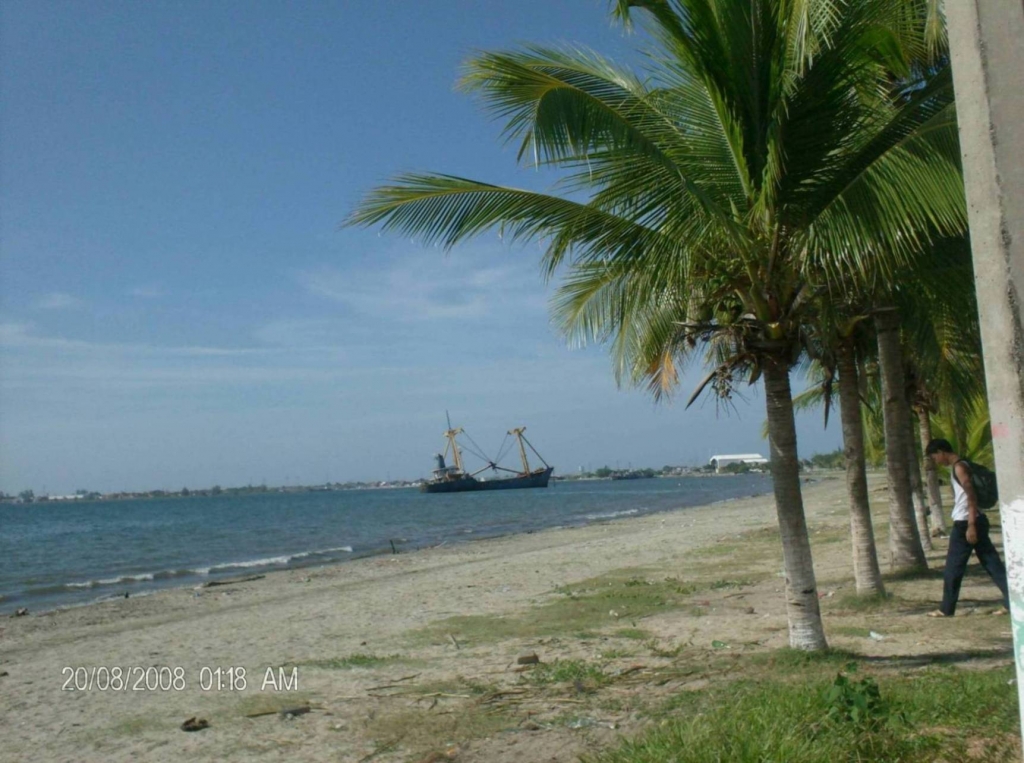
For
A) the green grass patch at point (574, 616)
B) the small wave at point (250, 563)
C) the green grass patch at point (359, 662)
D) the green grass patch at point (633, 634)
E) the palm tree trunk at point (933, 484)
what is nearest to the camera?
the green grass patch at point (359, 662)

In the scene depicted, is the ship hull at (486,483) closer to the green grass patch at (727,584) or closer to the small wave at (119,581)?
the small wave at (119,581)

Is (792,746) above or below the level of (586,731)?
above

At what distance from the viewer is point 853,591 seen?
1049cm

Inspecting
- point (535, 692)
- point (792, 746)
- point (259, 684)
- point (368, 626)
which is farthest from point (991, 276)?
point (368, 626)

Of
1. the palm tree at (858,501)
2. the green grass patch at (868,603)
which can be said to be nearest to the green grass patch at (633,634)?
the green grass patch at (868,603)

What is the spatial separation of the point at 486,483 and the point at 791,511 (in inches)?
4395

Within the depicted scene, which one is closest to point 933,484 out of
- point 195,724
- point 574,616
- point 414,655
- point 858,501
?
point 858,501

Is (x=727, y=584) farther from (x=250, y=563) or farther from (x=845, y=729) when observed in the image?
(x=250, y=563)

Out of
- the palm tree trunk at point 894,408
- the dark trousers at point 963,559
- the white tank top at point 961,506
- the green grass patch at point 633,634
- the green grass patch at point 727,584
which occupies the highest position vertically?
the palm tree trunk at point 894,408

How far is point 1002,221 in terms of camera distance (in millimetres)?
3418

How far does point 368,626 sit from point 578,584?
4306 mm

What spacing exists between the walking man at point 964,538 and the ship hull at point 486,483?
108009 mm

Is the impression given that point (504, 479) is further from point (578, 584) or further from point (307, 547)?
point (578, 584)

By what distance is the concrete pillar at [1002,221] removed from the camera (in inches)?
132
